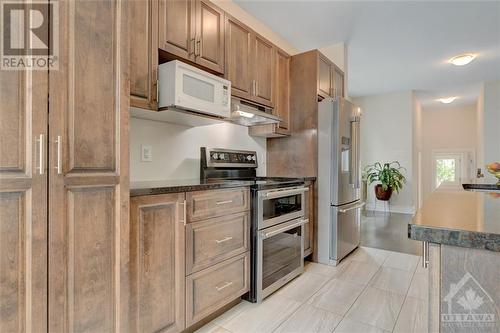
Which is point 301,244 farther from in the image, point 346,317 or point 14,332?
point 14,332

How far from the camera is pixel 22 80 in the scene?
3.17ft

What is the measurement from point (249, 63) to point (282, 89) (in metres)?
0.64

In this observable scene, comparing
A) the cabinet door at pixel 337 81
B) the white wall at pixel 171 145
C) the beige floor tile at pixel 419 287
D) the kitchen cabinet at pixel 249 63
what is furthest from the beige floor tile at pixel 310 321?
the cabinet door at pixel 337 81

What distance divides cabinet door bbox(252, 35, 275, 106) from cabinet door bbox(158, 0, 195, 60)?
0.81 m

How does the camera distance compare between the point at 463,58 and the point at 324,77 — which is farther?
the point at 463,58

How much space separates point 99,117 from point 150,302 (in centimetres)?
97

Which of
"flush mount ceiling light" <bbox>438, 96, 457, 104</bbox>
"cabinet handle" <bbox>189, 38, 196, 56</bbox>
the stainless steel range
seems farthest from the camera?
"flush mount ceiling light" <bbox>438, 96, 457, 104</bbox>

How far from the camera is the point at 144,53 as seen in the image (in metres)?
1.67

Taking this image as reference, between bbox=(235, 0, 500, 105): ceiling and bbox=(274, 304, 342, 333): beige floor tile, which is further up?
bbox=(235, 0, 500, 105): ceiling

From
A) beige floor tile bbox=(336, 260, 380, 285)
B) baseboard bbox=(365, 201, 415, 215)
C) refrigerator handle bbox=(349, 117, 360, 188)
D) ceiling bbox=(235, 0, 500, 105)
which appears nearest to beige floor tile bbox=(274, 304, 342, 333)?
beige floor tile bbox=(336, 260, 380, 285)

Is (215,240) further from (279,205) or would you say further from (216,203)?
(279,205)

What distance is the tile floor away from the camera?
5.82 feet

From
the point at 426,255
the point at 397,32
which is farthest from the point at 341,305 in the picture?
the point at 397,32

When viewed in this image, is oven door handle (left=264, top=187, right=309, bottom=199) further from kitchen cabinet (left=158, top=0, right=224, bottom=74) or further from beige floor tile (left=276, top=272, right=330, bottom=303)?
kitchen cabinet (left=158, top=0, right=224, bottom=74)
